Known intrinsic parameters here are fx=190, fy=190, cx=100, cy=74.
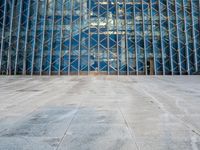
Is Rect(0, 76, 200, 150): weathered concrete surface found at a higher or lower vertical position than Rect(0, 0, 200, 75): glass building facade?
lower

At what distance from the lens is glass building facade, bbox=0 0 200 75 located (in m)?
26.7

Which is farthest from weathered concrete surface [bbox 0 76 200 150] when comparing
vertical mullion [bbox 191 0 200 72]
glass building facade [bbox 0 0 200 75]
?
vertical mullion [bbox 191 0 200 72]

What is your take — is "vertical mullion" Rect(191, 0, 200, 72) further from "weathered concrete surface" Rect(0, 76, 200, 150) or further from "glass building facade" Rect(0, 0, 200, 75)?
"weathered concrete surface" Rect(0, 76, 200, 150)

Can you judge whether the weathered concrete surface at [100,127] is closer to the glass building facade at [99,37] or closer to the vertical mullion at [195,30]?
the glass building facade at [99,37]

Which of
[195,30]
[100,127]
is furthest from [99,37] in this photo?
[100,127]

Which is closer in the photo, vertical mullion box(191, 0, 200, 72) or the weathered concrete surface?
the weathered concrete surface

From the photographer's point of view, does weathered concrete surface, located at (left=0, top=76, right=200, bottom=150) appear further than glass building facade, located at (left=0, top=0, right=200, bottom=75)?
No

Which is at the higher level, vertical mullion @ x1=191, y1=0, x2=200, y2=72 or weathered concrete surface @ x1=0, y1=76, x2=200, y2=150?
vertical mullion @ x1=191, y1=0, x2=200, y2=72

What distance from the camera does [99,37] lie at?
1078 inches

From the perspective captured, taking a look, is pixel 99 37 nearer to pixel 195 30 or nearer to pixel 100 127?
pixel 195 30

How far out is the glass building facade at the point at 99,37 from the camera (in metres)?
26.7

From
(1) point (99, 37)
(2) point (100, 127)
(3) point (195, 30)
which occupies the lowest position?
(2) point (100, 127)

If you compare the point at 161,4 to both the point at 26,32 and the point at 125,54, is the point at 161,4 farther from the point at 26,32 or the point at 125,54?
the point at 26,32

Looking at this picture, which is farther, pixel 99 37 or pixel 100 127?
pixel 99 37
